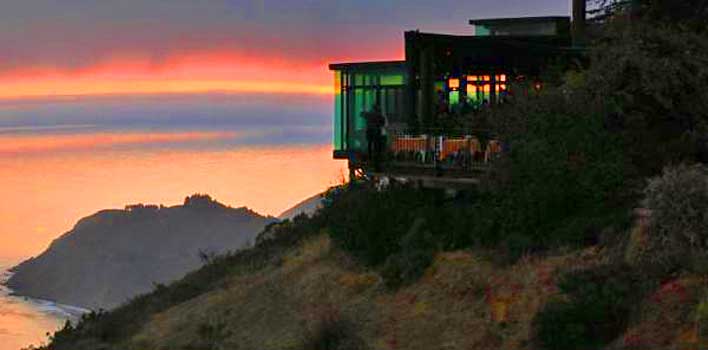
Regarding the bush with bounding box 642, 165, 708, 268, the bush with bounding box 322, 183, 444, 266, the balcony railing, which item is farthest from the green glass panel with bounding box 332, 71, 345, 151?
the bush with bounding box 642, 165, 708, 268

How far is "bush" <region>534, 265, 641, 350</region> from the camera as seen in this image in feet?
72.2

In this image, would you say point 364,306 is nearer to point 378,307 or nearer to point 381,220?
point 378,307

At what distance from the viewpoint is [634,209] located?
1009 inches

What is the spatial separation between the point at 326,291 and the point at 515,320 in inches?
317

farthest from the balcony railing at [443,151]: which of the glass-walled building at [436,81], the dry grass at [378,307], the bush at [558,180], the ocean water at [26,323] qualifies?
the ocean water at [26,323]

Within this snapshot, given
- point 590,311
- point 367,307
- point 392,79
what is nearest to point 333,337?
point 367,307

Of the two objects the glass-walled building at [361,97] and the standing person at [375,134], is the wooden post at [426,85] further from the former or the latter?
the glass-walled building at [361,97]

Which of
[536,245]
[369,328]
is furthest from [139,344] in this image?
[536,245]

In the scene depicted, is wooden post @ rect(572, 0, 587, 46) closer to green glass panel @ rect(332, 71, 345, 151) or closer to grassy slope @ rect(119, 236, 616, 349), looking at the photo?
green glass panel @ rect(332, 71, 345, 151)

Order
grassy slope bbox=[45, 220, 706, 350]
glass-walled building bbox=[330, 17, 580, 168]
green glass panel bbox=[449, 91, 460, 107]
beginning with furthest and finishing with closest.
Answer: green glass panel bbox=[449, 91, 460, 107], glass-walled building bbox=[330, 17, 580, 168], grassy slope bbox=[45, 220, 706, 350]

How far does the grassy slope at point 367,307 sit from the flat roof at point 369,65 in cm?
726

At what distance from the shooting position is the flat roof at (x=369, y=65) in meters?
A: 43.7

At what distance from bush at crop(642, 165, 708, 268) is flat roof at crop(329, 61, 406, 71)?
67.3 feet

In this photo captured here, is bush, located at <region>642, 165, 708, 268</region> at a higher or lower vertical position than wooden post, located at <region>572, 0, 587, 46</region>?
lower
